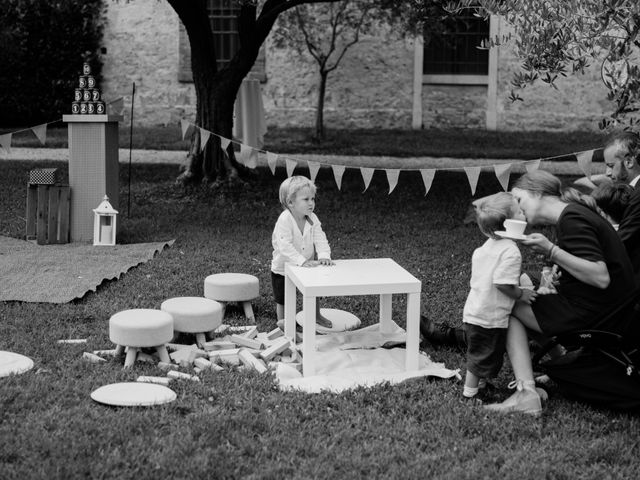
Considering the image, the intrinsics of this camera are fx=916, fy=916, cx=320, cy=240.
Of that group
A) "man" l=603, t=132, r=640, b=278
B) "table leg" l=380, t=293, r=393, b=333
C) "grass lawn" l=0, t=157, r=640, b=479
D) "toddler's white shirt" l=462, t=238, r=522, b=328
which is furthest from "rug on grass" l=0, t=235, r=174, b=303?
"man" l=603, t=132, r=640, b=278

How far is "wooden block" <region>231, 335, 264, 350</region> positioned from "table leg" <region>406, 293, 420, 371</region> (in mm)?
1053

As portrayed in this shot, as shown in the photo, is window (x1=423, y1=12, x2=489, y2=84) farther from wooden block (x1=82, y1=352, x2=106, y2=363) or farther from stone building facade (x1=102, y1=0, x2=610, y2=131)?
wooden block (x1=82, y1=352, x2=106, y2=363)

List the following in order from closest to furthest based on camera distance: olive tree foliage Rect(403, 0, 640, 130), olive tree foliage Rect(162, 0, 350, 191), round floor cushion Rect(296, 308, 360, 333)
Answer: olive tree foliage Rect(403, 0, 640, 130), round floor cushion Rect(296, 308, 360, 333), olive tree foliage Rect(162, 0, 350, 191)

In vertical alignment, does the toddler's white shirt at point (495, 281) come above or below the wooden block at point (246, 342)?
above

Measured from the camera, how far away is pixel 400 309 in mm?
7371

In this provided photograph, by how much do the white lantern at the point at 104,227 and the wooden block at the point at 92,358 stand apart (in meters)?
3.94

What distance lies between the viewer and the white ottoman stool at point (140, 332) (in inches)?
223

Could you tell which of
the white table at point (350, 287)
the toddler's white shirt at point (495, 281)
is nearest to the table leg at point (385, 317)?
the white table at point (350, 287)

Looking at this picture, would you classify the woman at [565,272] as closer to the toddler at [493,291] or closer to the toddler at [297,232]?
the toddler at [493,291]

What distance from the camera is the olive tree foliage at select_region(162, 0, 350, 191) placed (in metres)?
12.8

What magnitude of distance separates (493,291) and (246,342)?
1.89 meters

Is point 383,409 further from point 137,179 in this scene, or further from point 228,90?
point 137,179

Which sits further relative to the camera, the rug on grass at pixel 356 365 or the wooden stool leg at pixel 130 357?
the wooden stool leg at pixel 130 357

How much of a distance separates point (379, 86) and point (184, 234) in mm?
12688
